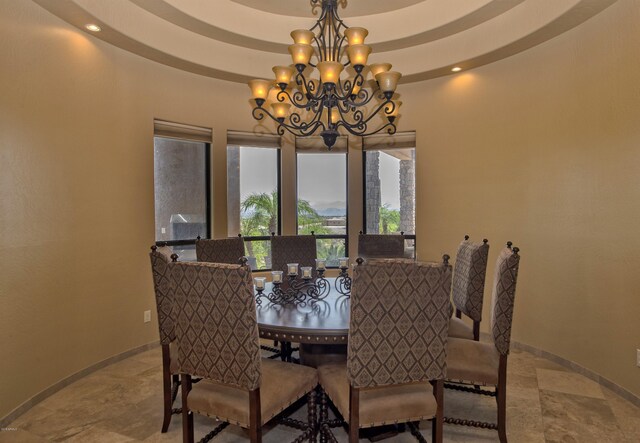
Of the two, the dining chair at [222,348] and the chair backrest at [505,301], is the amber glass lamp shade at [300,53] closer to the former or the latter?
the dining chair at [222,348]

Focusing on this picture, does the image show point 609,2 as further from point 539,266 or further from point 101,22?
point 101,22

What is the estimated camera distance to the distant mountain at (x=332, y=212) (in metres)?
4.84

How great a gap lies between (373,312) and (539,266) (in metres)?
2.46

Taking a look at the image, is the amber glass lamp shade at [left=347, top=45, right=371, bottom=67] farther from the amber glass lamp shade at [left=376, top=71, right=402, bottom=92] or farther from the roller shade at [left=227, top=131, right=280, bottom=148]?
the roller shade at [left=227, top=131, right=280, bottom=148]

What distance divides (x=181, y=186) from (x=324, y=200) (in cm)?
165

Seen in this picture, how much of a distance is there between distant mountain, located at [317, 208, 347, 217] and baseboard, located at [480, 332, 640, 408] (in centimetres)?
202

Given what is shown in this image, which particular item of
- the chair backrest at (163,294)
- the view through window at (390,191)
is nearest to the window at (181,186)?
the chair backrest at (163,294)

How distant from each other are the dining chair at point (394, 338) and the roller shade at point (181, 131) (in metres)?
2.87

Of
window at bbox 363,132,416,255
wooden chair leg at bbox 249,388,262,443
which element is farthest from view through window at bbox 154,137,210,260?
wooden chair leg at bbox 249,388,262,443

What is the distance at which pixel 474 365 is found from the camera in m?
2.20

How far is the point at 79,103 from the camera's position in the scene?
Result: 307 centimetres

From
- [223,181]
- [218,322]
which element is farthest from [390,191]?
[218,322]

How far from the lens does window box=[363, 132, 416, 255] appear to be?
4559 mm

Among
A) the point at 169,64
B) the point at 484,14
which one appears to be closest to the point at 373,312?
the point at 484,14
